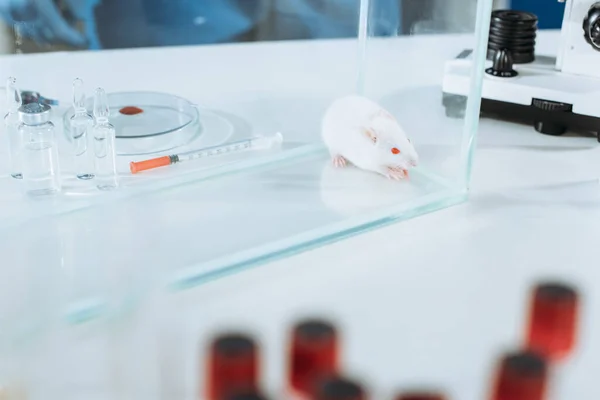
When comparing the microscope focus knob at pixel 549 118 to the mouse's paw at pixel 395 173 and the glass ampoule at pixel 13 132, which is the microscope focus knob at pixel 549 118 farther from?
the glass ampoule at pixel 13 132

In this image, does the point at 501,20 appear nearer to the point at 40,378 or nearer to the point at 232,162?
the point at 232,162

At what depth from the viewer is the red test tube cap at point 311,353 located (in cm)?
66

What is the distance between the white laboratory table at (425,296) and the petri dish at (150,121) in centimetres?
34

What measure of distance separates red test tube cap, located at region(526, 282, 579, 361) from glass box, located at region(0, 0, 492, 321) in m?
0.25

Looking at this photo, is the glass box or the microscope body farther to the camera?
the microscope body

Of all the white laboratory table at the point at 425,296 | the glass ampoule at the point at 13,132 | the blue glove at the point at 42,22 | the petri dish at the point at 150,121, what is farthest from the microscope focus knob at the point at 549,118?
the blue glove at the point at 42,22

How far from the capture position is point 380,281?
87cm

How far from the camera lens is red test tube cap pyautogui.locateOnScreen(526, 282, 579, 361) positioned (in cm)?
76

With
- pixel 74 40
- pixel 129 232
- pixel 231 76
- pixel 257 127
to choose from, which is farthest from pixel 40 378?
pixel 74 40

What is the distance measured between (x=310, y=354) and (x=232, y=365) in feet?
0.22

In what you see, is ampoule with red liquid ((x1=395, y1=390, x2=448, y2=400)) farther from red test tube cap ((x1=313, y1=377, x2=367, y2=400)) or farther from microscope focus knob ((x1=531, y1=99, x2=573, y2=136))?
microscope focus knob ((x1=531, y1=99, x2=573, y2=136))

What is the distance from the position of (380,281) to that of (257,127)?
42cm

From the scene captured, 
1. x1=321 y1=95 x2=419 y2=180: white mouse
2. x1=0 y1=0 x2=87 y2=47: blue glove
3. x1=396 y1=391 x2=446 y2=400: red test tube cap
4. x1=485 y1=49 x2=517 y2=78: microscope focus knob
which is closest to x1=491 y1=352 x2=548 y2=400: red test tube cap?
x1=396 y1=391 x2=446 y2=400: red test tube cap

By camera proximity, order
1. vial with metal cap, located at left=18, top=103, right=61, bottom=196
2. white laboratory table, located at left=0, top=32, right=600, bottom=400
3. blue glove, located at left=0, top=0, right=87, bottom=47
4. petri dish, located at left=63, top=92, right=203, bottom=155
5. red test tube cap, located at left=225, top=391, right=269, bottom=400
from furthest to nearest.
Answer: blue glove, located at left=0, top=0, right=87, bottom=47 → petri dish, located at left=63, top=92, right=203, bottom=155 → vial with metal cap, located at left=18, top=103, right=61, bottom=196 → white laboratory table, located at left=0, top=32, right=600, bottom=400 → red test tube cap, located at left=225, top=391, right=269, bottom=400
